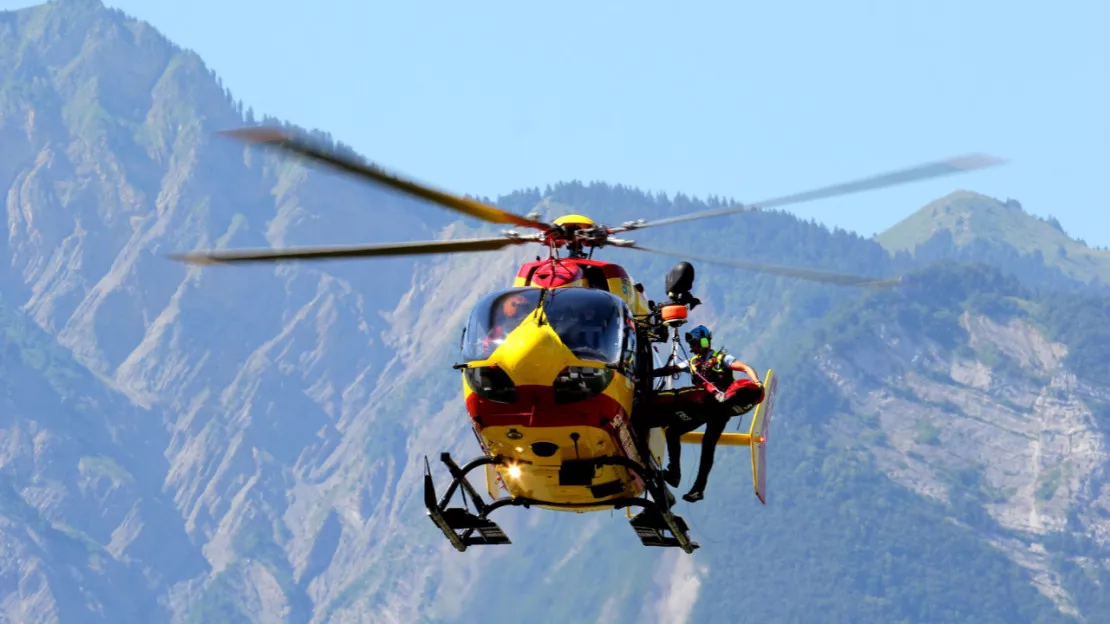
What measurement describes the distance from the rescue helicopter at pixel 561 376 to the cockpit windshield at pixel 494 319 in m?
0.02

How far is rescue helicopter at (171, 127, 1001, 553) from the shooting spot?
3619 cm

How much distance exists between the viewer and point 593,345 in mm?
37062

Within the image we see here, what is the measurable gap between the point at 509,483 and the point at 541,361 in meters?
3.94

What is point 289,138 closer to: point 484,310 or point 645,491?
point 484,310

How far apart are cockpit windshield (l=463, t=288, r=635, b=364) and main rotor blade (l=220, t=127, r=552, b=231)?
4.81ft

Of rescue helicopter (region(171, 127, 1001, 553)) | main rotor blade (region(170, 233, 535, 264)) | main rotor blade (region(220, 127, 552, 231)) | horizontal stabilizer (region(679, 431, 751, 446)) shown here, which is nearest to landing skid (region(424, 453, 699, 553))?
rescue helicopter (region(171, 127, 1001, 553))

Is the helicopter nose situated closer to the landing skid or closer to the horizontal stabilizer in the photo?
the landing skid

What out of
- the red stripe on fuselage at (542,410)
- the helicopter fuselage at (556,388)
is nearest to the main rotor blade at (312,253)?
the helicopter fuselage at (556,388)

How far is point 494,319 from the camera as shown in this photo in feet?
122

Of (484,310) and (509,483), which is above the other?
(484,310)

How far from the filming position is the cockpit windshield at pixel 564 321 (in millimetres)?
36906

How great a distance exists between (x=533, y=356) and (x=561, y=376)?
71 centimetres

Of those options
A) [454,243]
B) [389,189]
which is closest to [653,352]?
[454,243]

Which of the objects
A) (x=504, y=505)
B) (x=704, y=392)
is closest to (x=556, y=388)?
(x=504, y=505)
